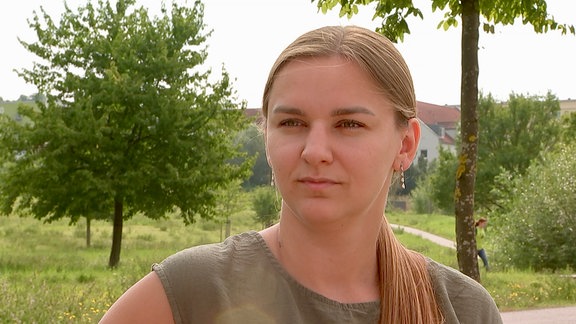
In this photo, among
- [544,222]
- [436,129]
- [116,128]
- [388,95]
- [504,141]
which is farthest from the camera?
[436,129]

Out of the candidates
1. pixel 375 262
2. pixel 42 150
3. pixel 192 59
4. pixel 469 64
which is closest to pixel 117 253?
pixel 42 150

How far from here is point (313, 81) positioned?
5.38 feet

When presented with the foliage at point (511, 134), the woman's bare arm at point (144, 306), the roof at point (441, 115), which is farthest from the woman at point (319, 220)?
the roof at point (441, 115)

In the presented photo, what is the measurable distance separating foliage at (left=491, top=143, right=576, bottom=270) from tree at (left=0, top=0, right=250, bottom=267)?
30.3 ft

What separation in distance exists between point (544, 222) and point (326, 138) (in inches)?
1029

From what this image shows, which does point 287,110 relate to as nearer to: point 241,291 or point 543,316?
point 241,291

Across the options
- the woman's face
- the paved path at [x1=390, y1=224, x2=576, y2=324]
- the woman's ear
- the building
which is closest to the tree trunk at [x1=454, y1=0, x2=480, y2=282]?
the paved path at [x1=390, y1=224, x2=576, y2=324]

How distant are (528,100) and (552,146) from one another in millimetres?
3987

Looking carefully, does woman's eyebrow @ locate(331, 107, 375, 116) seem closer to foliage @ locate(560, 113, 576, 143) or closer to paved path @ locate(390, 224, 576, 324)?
paved path @ locate(390, 224, 576, 324)

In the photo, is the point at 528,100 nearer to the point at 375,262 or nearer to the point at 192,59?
the point at 192,59

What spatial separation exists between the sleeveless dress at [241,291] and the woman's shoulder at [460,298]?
16cm

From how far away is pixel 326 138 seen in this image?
1630 mm

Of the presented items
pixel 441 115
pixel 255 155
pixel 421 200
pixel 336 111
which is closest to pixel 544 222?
pixel 255 155

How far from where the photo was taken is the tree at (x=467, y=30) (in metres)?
8.07
